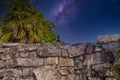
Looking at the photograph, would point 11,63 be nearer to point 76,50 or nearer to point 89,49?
point 76,50

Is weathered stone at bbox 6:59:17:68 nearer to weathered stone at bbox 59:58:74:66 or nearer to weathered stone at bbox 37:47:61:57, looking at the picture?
weathered stone at bbox 37:47:61:57

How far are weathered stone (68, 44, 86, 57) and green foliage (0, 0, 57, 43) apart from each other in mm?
16131

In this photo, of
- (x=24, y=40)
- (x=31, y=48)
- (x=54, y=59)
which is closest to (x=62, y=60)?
(x=54, y=59)

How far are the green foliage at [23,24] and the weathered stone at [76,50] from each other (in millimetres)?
16131

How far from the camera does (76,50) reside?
933cm

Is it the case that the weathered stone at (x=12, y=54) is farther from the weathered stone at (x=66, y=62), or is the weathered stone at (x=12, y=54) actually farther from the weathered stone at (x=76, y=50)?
the weathered stone at (x=76, y=50)

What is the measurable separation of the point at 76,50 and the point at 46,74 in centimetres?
110

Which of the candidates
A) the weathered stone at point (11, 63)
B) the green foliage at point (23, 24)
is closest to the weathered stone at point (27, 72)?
the weathered stone at point (11, 63)

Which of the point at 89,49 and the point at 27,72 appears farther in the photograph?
the point at 27,72

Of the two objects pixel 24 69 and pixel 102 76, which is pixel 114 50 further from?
pixel 24 69

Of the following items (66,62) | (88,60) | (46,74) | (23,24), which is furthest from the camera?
(23,24)

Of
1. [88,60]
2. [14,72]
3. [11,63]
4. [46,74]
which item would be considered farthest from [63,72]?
[11,63]

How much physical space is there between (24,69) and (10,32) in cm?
1772

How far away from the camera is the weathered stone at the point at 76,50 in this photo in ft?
30.2
